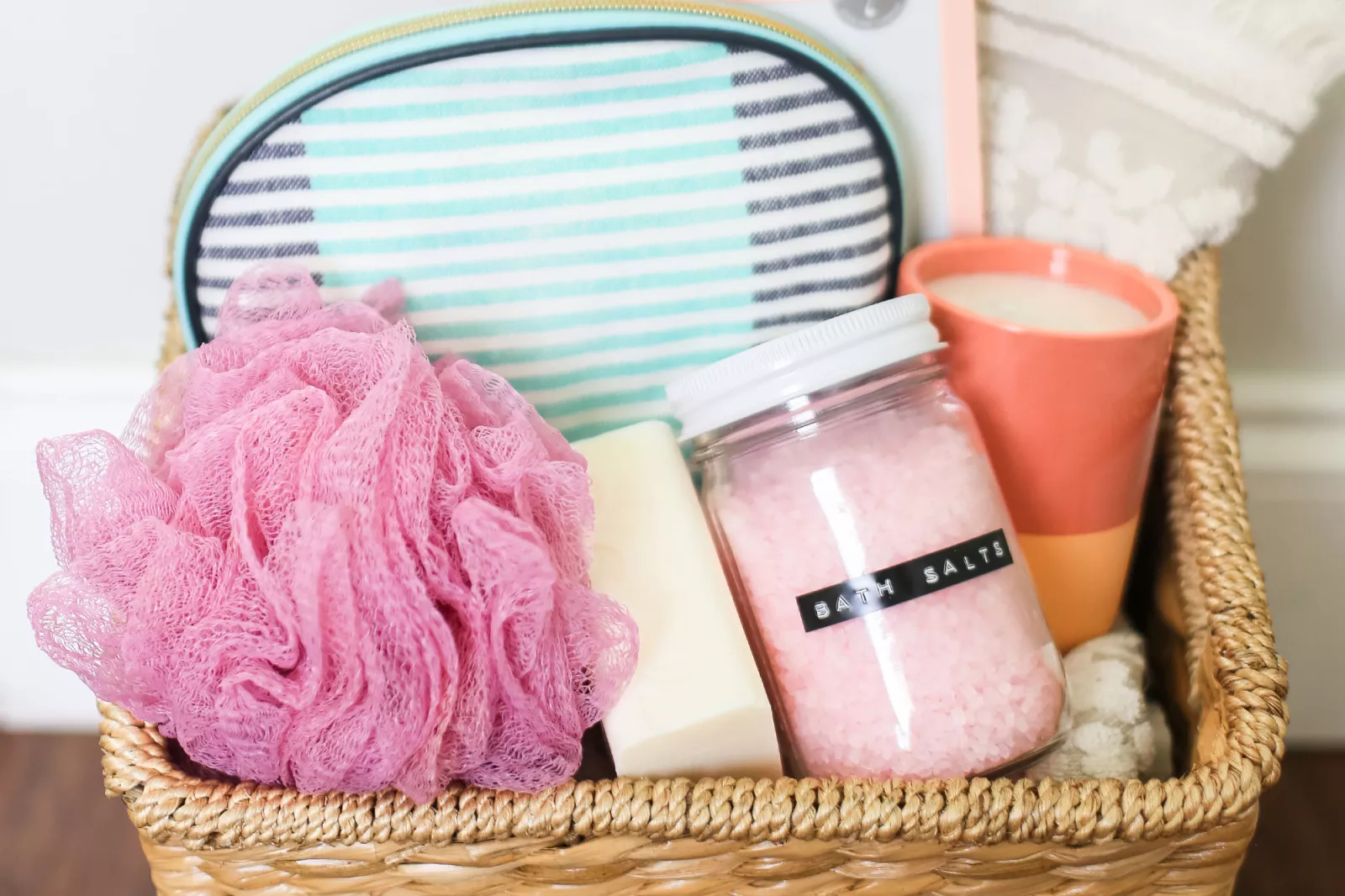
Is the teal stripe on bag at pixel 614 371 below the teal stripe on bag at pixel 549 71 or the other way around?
below

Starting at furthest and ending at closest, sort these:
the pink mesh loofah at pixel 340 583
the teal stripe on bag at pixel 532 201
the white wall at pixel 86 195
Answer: the white wall at pixel 86 195
the teal stripe on bag at pixel 532 201
the pink mesh loofah at pixel 340 583

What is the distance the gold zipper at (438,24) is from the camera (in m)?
0.42

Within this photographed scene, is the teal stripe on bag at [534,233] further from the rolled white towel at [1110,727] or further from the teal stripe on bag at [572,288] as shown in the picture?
the rolled white towel at [1110,727]

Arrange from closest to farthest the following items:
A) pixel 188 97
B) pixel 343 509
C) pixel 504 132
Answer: pixel 343 509 < pixel 504 132 < pixel 188 97

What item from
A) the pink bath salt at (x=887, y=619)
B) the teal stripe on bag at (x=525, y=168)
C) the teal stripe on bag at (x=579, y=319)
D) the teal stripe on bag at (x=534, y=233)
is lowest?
the pink bath salt at (x=887, y=619)

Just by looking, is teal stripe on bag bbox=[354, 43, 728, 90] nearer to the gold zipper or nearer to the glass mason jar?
the gold zipper

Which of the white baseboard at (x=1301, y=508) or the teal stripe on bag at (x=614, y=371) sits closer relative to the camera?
the teal stripe on bag at (x=614, y=371)

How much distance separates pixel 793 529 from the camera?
400mm

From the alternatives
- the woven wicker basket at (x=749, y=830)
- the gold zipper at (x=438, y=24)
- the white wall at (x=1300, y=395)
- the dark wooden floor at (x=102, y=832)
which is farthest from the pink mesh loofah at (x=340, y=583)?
the white wall at (x=1300, y=395)

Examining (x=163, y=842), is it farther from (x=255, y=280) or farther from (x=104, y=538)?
(x=255, y=280)

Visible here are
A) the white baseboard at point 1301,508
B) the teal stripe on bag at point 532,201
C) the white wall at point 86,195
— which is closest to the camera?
the teal stripe on bag at point 532,201

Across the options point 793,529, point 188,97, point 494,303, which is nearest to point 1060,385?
point 793,529

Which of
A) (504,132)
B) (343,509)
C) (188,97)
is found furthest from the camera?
(188,97)

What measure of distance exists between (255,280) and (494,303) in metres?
0.10
